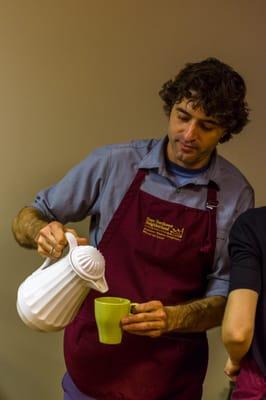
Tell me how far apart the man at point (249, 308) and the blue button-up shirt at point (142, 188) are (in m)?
0.26

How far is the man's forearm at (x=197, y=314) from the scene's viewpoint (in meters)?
1.28

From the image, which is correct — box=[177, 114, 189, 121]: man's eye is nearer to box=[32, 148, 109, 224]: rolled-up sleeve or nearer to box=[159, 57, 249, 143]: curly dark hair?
box=[159, 57, 249, 143]: curly dark hair

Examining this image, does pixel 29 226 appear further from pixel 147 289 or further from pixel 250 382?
pixel 250 382

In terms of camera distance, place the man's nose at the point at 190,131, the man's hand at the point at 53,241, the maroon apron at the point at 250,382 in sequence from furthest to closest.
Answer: the man's nose at the point at 190,131 < the man's hand at the point at 53,241 < the maroon apron at the point at 250,382

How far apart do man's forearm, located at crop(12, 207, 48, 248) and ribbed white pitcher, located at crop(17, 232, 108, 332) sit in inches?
7.3

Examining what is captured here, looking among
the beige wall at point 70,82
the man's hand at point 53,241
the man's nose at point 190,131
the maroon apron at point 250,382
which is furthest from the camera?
the beige wall at point 70,82

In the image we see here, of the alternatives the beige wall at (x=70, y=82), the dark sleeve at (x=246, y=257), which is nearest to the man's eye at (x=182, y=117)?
the dark sleeve at (x=246, y=257)

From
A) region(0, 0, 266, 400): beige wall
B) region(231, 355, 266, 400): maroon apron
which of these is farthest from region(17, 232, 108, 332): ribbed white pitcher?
region(0, 0, 266, 400): beige wall

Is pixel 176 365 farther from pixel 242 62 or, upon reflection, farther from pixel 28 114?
pixel 242 62

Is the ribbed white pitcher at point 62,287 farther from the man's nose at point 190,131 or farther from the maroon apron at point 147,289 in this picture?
the man's nose at point 190,131

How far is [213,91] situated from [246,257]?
45cm

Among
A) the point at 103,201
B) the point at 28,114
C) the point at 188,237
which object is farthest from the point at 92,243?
the point at 28,114

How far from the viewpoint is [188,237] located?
1.38 metres

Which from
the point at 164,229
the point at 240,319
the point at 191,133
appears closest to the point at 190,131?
the point at 191,133
